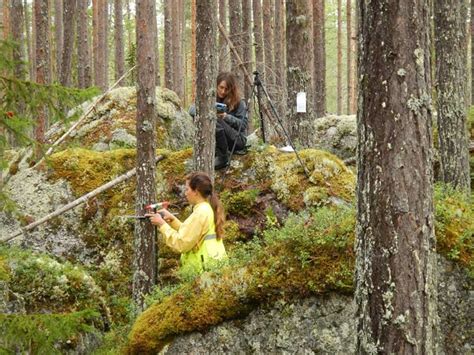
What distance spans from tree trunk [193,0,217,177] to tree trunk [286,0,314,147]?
2.32 metres

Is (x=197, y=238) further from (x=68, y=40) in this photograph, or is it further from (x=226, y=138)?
(x=68, y=40)

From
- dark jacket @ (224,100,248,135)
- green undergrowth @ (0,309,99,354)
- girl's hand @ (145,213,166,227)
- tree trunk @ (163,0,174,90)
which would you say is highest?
tree trunk @ (163,0,174,90)

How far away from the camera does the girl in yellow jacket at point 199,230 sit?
17.6 ft

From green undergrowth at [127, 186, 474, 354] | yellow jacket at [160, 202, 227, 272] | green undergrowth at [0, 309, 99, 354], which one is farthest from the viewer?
yellow jacket at [160, 202, 227, 272]

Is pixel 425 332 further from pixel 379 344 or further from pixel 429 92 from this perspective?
pixel 429 92

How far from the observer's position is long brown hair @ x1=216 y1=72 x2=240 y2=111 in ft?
26.9

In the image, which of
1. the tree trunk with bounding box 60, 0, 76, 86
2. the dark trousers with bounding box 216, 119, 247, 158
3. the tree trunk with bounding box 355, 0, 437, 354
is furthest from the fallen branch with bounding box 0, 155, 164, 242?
the tree trunk with bounding box 355, 0, 437, 354

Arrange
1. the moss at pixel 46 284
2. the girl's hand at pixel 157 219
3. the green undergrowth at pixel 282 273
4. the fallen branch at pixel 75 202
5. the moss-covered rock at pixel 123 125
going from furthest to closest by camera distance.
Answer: the moss-covered rock at pixel 123 125, the fallen branch at pixel 75 202, the moss at pixel 46 284, the girl's hand at pixel 157 219, the green undergrowth at pixel 282 273

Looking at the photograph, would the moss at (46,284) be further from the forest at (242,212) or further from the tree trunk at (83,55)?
the tree trunk at (83,55)

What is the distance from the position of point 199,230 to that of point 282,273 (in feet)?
4.07

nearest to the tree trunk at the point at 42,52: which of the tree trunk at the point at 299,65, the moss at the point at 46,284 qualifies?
the moss at the point at 46,284

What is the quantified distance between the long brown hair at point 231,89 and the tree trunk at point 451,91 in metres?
2.85

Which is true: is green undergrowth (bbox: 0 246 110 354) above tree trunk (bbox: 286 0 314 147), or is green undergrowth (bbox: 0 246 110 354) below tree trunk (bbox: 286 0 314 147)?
below

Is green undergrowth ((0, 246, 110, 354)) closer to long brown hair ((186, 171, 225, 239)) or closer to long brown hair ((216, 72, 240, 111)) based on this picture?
long brown hair ((186, 171, 225, 239))
